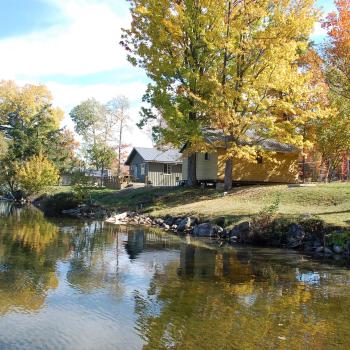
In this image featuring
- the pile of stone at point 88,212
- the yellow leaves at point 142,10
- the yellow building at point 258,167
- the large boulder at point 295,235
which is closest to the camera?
the large boulder at point 295,235

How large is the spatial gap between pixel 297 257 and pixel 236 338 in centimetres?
856

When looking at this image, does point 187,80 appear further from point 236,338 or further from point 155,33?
point 236,338

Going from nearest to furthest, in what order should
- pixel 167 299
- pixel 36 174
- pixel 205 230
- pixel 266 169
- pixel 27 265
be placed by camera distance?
1. pixel 167 299
2. pixel 27 265
3. pixel 205 230
4. pixel 266 169
5. pixel 36 174

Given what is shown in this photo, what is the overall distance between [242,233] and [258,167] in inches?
525

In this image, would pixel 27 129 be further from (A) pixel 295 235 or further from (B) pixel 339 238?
(B) pixel 339 238

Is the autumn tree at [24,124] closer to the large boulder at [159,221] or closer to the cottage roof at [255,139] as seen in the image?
the cottage roof at [255,139]

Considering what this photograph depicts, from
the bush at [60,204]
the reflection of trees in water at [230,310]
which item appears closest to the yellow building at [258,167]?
the bush at [60,204]

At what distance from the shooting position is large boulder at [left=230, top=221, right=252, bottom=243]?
18469 mm

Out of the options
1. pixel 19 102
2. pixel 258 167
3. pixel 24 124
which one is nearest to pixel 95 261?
pixel 258 167

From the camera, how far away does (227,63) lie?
27531 mm

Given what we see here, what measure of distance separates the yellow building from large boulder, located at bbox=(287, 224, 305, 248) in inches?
508

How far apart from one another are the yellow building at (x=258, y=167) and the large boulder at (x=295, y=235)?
12.9m

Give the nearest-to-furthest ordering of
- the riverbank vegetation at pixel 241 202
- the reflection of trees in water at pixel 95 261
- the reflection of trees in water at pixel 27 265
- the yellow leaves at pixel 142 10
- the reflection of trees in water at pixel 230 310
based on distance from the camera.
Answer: the reflection of trees in water at pixel 230 310, the reflection of trees in water at pixel 27 265, the reflection of trees in water at pixel 95 261, the riverbank vegetation at pixel 241 202, the yellow leaves at pixel 142 10

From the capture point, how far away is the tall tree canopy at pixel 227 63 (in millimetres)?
24562
